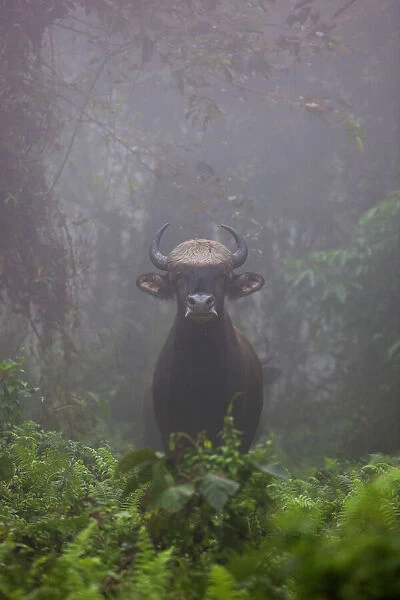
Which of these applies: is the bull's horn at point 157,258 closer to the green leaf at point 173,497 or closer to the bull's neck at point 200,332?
the bull's neck at point 200,332

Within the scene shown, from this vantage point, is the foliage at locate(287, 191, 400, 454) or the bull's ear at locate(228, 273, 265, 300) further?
the foliage at locate(287, 191, 400, 454)

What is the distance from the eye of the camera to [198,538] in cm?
220

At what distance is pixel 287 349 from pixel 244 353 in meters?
5.43

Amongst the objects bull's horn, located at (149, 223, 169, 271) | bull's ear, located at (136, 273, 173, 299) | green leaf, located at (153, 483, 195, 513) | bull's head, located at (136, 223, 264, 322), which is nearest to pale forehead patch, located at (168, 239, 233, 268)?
bull's head, located at (136, 223, 264, 322)

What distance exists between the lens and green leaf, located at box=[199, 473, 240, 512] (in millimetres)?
1888

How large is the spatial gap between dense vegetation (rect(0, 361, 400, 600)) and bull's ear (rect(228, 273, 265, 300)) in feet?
9.43

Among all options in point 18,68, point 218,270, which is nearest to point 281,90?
point 18,68

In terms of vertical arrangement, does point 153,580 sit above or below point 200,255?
below

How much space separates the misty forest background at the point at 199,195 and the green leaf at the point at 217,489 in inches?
166

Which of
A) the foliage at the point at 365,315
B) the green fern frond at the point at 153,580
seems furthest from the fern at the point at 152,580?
the foliage at the point at 365,315

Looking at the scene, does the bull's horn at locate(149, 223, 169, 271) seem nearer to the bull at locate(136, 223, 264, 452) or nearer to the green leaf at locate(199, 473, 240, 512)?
the bull at locate(136, 223, 264, 452)

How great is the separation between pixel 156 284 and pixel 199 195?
12.6 ft

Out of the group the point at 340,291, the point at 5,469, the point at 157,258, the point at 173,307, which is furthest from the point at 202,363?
the point at 173,307

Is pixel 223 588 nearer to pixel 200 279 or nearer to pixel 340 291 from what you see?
pixel 200 279
